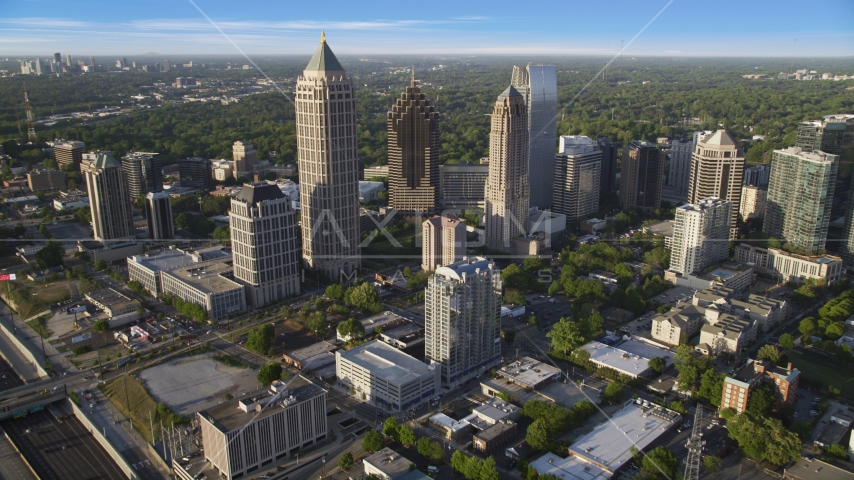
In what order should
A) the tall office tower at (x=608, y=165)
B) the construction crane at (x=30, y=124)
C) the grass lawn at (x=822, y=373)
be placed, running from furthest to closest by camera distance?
the construction crane at (x=30, y=124) → the tall office tower at (x=608, y=165) → the grass lawn at (x=822, y=373)

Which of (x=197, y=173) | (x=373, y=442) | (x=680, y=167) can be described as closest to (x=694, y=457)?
(x=373, y=442)

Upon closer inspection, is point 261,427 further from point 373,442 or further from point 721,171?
point 721,171

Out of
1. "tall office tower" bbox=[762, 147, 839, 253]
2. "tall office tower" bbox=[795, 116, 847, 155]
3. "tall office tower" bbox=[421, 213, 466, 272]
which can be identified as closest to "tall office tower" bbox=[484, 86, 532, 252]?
"tall office tower" bbox=[421, 213, 466, 272]

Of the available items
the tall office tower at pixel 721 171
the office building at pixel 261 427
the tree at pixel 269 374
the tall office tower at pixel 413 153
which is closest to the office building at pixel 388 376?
the tree at pixel 269 374

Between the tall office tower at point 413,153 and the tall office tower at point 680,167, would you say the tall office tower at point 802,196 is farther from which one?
the tall office tower at point 413,153

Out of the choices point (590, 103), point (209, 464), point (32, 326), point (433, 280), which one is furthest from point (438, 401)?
point (590, 103)
